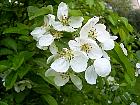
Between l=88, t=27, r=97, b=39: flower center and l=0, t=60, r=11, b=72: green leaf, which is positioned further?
l=0, t=60, r=11, b=72: green leaf

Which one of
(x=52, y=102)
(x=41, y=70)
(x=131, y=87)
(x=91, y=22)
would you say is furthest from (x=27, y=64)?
(x=131, y=87)

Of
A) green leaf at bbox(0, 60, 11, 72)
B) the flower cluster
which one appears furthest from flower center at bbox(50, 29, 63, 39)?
green leaf at bbox(0, 60, 11, 72)

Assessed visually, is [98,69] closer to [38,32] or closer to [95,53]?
[95,53]

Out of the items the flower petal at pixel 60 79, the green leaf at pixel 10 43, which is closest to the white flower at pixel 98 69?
the flower petal at pixel 60 79

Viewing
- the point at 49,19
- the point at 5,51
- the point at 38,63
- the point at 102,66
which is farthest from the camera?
the point at 5,51

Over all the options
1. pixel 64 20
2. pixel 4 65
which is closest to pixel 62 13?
pixel 64 20

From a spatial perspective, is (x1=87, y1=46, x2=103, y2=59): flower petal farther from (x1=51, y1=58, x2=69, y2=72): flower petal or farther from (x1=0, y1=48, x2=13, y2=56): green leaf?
(x1=0, y1=48, x2=13, y2=56): green leaf

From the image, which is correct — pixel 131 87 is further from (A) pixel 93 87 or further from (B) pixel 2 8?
(B) pixel 2 8
